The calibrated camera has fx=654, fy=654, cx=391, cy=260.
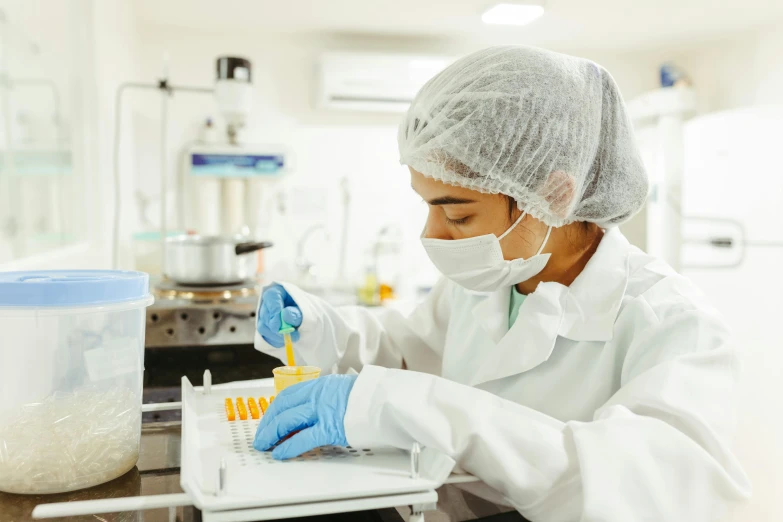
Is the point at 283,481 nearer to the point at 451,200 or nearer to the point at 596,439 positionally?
the point at 596,439

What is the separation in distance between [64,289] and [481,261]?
62 centimetres

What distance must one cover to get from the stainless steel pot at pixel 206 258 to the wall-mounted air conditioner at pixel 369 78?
5.78 feet

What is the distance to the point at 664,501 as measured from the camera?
28.3 inches

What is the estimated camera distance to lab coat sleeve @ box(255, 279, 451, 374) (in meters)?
1.25

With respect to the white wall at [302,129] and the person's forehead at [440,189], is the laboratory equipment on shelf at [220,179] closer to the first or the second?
the white wall at [302,129]

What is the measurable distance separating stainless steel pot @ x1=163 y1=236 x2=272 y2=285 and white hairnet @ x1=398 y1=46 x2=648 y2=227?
1056mm

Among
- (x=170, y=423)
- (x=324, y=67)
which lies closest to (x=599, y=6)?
(x=324, y=67)

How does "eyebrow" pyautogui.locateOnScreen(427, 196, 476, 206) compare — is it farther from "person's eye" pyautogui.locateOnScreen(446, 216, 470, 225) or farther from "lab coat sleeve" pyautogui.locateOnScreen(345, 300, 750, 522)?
"lab coat sleeve" pyautogui.locateOnScreen(345, 300, 750, 522)

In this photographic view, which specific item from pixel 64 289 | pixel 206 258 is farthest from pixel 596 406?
pixel 206 258

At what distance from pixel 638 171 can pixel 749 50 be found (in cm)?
310

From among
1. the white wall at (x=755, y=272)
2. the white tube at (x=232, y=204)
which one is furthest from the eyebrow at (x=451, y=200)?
the white tube at (x=232, y=204)

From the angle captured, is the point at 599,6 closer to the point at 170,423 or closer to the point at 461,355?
the point at 461,355

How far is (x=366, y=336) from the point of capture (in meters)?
1.38

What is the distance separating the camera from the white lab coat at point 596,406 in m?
0.74
